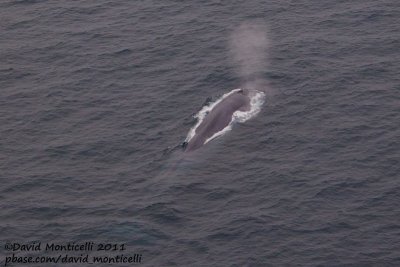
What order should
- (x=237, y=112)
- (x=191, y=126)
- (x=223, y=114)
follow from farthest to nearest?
(x=237, y=112)
(x=223, y=114)
(x=191, y=126)

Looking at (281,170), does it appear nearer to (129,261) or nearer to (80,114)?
(129,261)

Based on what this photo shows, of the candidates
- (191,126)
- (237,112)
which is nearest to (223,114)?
(237,112)

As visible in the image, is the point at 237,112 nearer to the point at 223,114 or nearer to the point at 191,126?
the point at 223,114

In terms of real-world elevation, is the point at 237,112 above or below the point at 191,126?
below

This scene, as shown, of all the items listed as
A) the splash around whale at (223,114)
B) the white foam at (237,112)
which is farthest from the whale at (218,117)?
the white foam at (237,112)

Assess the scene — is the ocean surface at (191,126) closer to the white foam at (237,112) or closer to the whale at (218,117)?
the white foam at (237,112)

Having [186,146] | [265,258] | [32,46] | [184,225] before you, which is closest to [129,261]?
[184,225]

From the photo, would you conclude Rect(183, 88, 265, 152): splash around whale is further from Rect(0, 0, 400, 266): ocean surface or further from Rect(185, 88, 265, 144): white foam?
Rect(0, 0, 400, 266): ocean surface
